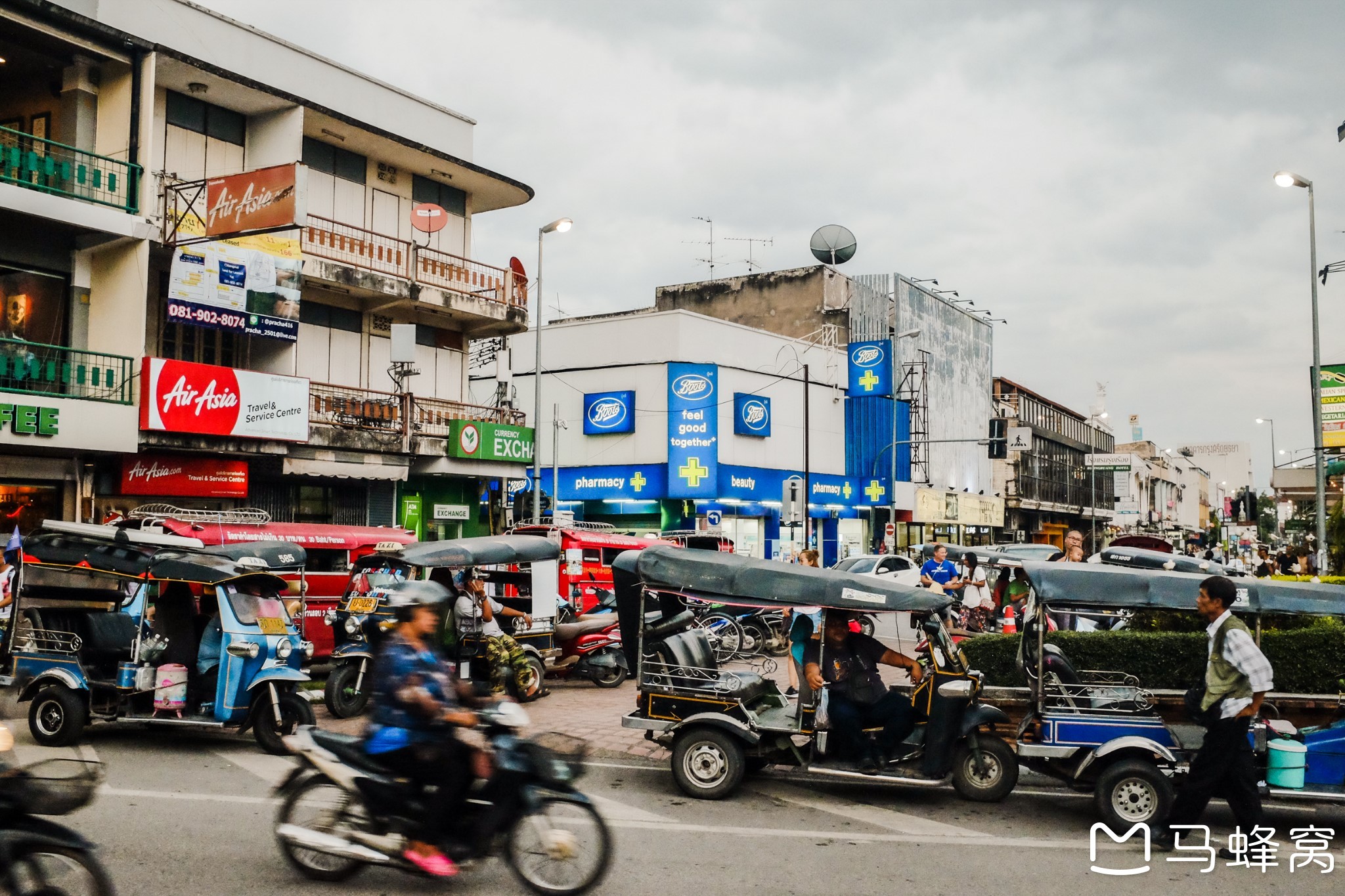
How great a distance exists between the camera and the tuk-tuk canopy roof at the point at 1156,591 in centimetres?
833

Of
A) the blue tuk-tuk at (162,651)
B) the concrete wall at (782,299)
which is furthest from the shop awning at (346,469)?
the concrete wall at (782,299)

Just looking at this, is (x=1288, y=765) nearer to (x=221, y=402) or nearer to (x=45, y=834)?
(x=45, y=834)

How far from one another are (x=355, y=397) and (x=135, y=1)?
28.9 ft

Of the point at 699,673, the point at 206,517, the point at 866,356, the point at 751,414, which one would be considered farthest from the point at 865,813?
the point at 866,356

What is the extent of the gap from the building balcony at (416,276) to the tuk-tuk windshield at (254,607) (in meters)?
12.4

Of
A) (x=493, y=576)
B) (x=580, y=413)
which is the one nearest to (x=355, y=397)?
(x=493, y=576)

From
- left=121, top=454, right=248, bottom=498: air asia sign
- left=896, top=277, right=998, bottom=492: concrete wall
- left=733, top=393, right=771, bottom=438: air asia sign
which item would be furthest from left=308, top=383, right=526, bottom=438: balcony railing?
left=896, top=277, right=998, bottom=492: concrete wall

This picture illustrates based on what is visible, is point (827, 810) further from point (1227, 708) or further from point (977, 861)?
point (1227, 708)

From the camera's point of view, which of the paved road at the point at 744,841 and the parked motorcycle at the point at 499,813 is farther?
the paved road at the point at 744,841

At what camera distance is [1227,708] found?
714 centimetres

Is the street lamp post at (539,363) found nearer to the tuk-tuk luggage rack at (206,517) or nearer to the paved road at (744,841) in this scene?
the tuk-tuk luggage rack at (206,517)

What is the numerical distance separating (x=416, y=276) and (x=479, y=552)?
13.3 meters

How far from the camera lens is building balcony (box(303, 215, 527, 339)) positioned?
Answer: 75.9 ft

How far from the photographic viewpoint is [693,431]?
3841 centimetres
